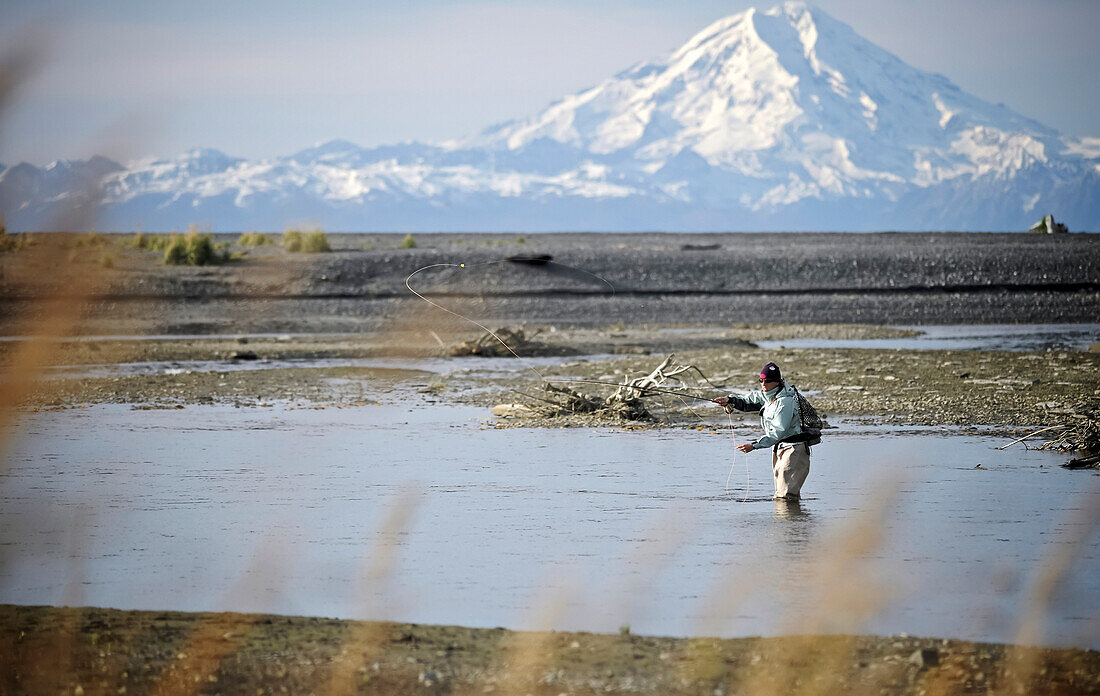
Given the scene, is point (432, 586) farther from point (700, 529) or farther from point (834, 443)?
point (834, 443)

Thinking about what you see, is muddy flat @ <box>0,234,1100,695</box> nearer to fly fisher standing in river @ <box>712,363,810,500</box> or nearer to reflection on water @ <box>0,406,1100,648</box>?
reflection on water @ <box>0,406,1100,648</box>

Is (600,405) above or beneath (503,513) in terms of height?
above

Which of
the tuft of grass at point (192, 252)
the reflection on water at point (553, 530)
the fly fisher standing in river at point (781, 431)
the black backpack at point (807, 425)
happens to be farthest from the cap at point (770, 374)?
the tuft of grass at point (192, 252)

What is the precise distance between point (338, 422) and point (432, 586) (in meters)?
9.32

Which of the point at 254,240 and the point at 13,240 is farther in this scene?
the point at 254,240

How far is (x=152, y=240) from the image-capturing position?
4962cm

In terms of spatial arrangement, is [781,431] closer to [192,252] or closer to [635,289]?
[635,289]

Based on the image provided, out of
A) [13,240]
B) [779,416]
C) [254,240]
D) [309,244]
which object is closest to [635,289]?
[309,244]

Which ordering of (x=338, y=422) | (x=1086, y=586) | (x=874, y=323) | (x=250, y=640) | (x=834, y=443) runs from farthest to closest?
(x=874, y=323) → (x=338, y=422) → (x=834, y=443) → (x=1086, y=586) → (x=250, y=640)

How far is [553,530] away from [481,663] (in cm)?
351

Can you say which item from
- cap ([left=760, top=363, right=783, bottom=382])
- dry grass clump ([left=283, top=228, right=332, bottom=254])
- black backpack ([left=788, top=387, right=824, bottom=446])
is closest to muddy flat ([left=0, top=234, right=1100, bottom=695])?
black backpack ([left=788, top=387, right=824, bottom=446])

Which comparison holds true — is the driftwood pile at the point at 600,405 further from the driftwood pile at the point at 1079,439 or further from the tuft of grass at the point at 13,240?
the tuft of grass at the point at 13,240

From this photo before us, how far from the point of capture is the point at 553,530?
30.6 feet

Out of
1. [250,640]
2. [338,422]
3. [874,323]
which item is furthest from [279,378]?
[874,323]
